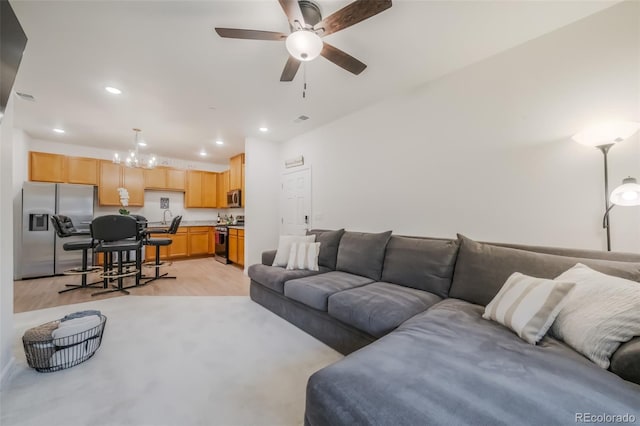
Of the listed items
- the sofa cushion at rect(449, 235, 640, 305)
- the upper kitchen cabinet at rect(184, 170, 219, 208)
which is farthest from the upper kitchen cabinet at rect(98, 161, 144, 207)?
the sofa cushion at rect(449, 235, 640, 305)

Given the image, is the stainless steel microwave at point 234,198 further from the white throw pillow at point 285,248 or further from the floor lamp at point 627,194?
the floor lamp at point 627,194

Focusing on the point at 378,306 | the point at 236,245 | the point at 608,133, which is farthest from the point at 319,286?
the point at 236,245

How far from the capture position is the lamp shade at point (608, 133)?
156cm

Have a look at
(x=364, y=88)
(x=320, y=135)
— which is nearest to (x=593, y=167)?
(x=364, y=88)

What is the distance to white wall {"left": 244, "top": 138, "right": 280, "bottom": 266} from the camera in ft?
15.1

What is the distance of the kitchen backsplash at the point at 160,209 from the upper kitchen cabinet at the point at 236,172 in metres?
0.96

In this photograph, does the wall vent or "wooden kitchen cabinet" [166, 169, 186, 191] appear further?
"wooden kitchen cabinet" [166, 169, 186, 191]

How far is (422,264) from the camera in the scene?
225cm

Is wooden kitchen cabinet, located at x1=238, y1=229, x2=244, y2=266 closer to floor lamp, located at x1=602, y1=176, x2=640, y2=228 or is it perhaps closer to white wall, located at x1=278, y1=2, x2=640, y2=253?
white wall, located at x1=278, y1=2, x2=640, y2=253

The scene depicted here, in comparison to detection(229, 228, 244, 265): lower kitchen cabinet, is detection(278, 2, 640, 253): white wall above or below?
above

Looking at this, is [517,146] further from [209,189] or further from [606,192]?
[209,189]

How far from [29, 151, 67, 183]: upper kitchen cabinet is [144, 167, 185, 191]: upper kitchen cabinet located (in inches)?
55.1

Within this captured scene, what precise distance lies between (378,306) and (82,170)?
6.59 m

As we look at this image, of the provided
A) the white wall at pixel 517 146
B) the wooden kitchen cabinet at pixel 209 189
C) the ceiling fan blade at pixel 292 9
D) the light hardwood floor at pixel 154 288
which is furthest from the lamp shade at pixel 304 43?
the wooden kitchen cabinet at pixel 209 189
